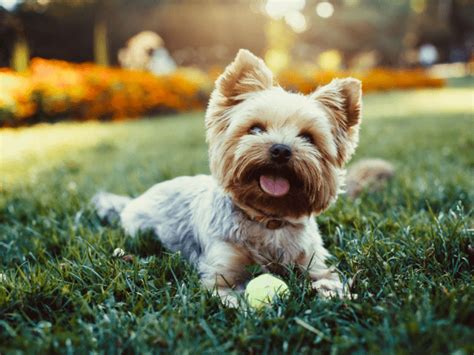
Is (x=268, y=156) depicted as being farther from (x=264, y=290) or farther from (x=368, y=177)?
(x=368, y=177)

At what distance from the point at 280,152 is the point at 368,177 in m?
2.79

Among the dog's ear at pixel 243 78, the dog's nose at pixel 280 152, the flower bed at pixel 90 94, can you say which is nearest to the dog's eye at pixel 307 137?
the dog's nose at pixel 280 152

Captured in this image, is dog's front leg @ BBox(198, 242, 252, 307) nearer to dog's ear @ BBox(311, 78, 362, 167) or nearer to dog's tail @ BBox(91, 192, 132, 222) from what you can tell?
dog's ear @ BBox(311, 78, 362, 167)

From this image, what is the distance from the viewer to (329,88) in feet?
11.6

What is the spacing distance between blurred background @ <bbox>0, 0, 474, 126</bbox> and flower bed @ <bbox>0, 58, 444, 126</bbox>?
0.03m

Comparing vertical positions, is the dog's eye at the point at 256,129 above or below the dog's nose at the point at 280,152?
above

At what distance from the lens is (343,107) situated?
357 cm

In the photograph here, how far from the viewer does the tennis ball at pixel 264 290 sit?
2801 mm

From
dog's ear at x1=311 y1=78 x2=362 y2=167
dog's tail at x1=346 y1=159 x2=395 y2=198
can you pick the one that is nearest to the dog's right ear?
dog's ear at x1=311 y1=78 x2=362 y2=167

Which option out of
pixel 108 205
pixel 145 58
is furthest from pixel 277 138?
pixel 145 58

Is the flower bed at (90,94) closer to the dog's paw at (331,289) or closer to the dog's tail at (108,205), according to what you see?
the dog's tail at (108,205)

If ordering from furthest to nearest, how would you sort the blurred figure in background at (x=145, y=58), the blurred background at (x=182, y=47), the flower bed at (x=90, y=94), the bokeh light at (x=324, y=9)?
the bokeh light at (x=324, y=9), the blurred figure in background at (x=145, y=58), the blurred background at (x=182, y=47), the flower bed at (x=90, y=94)

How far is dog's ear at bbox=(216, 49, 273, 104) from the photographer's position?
3.49 m

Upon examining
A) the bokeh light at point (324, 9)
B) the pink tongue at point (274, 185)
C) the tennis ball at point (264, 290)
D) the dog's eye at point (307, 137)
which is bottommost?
the tennis ball at point (264, 290)
